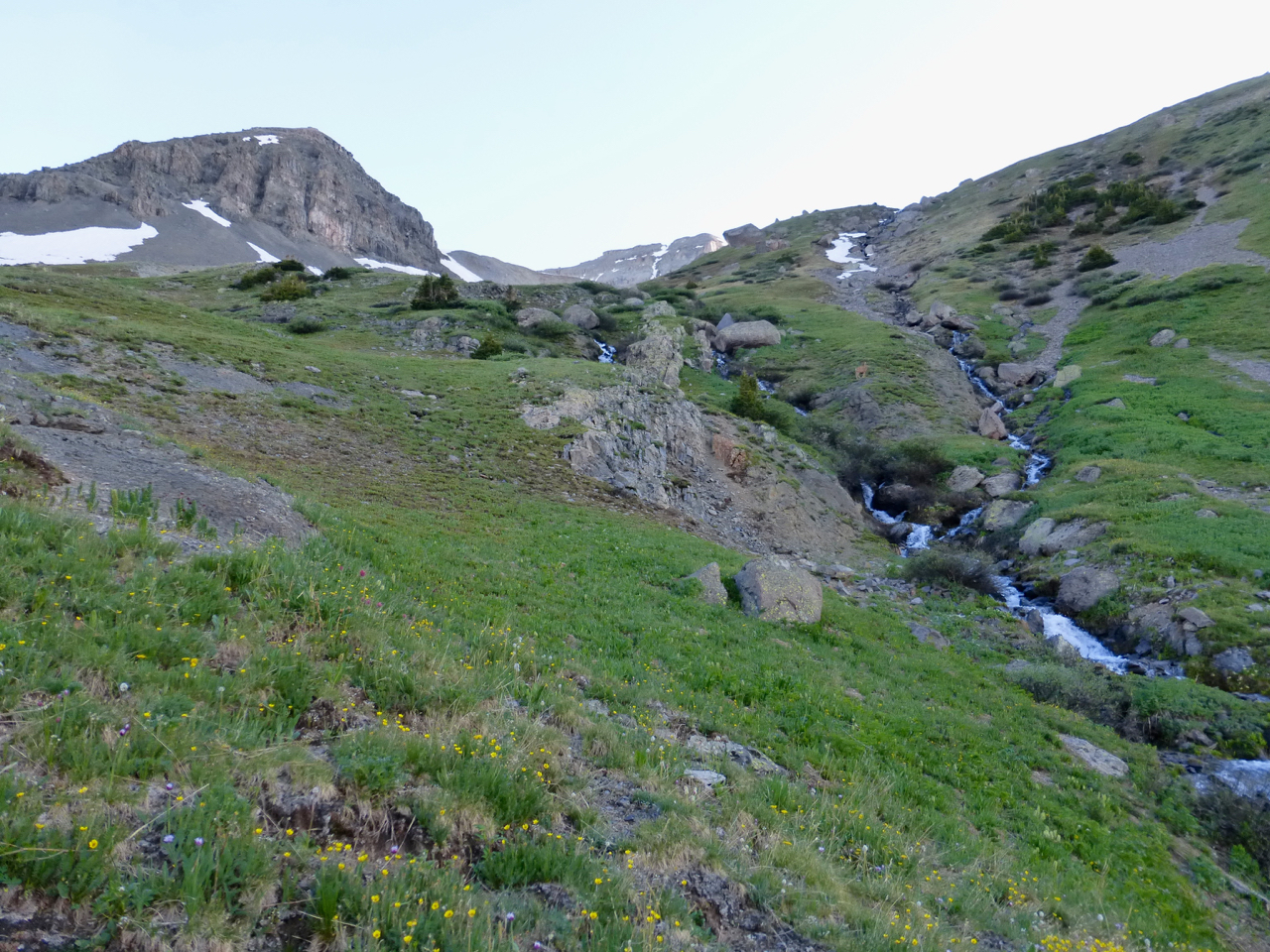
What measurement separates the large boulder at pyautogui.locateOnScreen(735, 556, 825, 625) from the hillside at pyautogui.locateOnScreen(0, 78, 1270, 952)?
129mm

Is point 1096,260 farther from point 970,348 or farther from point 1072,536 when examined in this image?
point 1072,536

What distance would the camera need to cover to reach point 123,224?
352ft

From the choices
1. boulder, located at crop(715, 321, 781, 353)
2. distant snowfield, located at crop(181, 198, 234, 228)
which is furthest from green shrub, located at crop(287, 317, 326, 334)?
distant snowfield, located at crop(181, 198, 234, 228)

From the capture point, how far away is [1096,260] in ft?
225

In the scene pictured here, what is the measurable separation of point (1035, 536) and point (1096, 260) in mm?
58297

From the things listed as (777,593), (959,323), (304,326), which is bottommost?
(777,593)

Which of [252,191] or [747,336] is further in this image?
[252,191]

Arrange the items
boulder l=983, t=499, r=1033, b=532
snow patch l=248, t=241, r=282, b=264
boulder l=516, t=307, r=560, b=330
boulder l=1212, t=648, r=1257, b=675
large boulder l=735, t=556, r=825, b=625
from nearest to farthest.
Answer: boulder l=1212, t=648, r=1257, b=675 → large boulder l=735, t=556, r=825, b=625 → boulder l=983, t=499, r=1033, b=532 → boulder l=516, t=307, r=560, b=330 → snow patch l=248, t=241, r=282, b=264

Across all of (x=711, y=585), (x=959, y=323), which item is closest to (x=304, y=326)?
(x=711, y=585)

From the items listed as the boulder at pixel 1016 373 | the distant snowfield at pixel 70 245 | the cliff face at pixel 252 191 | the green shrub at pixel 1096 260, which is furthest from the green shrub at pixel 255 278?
the green shrub at pixel 1096 260

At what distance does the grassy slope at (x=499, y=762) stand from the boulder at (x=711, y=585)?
1074 mm

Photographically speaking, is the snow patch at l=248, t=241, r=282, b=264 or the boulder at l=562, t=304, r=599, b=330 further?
the snow patch at l=248, t=241, r=282, b=264

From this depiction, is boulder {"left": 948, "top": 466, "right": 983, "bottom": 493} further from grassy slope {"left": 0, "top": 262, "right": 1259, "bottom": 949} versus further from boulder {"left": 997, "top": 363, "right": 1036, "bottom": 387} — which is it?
grassy slope {"left": 0, "top": 262, "right": 1259, "bottom": 949}

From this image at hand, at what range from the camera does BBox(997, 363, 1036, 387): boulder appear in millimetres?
50594
